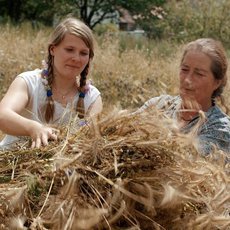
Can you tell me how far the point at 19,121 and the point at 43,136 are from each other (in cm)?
40

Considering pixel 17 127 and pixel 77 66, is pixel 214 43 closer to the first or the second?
pixel 77 66

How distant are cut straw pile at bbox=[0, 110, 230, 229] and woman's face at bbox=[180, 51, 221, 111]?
1.06 metres

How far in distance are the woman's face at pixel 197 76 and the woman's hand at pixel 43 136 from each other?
3.43 feet

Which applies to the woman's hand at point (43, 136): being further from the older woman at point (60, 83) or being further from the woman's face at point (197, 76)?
the woman's face at point (197, 76)

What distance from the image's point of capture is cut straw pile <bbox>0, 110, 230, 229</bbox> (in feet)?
5.01

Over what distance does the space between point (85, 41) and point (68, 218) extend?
1505mm

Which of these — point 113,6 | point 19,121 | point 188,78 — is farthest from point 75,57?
point 113,6

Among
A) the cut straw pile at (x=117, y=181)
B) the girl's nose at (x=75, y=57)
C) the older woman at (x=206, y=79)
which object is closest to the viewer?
the cut straw pile at (x=117, y=181)

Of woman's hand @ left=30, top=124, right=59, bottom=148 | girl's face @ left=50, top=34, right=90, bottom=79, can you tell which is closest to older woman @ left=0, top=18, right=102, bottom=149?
girl's face @ left=50, top=34, right=90, bottom=79

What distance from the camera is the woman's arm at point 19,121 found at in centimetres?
182

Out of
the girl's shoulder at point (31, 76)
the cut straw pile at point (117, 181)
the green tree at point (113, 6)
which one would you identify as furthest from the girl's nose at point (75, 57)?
the green tree at point (113, 6)

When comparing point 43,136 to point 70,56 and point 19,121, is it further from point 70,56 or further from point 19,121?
point 70,56

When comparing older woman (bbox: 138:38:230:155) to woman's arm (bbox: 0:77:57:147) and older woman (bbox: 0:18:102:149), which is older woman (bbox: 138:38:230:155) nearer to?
older woman (bbox: 0:18:102:149)

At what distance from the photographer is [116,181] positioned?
1.58 meters
